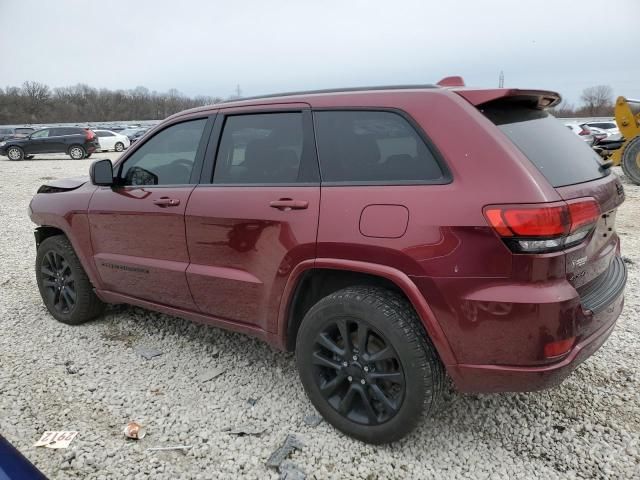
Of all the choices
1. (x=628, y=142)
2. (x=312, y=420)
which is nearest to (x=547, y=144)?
(x=312, y=420)

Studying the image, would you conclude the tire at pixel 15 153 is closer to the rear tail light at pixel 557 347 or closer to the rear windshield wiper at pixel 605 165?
the rear windshield wiper at pixel 605 165

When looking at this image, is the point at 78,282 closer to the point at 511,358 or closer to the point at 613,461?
the point at 511,358

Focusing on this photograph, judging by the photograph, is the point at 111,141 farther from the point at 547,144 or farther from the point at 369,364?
the point at 547,144

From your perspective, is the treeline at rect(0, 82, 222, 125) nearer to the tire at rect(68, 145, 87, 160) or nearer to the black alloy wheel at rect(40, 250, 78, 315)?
the tire at rect(68, 145, 87, 160)

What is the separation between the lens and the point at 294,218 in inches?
102

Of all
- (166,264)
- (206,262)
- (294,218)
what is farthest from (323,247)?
(166,264)

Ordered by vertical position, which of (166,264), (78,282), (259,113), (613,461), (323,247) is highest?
(259,113)

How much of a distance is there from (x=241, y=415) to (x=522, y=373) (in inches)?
61.8

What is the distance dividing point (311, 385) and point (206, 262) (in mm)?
988

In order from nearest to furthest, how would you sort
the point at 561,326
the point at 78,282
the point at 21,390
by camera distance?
the point at 561,326 → the point at 21,390 → the point at 78,282

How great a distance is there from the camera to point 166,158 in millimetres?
3479

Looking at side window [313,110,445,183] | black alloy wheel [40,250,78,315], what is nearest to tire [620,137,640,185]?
side window [313,110,445,183]

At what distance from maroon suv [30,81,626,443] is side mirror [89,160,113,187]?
0.95 feet

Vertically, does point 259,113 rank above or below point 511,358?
above
